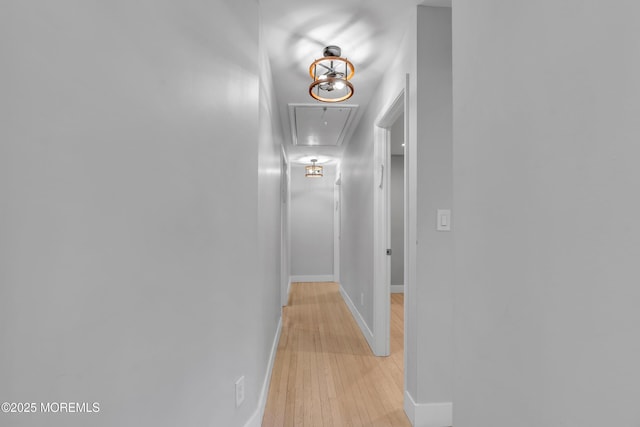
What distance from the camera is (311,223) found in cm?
642

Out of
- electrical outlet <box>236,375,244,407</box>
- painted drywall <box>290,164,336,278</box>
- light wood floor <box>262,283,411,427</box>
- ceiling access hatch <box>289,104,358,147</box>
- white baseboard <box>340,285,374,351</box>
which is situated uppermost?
ceiling access hatch <box>289,104,358,147</box>

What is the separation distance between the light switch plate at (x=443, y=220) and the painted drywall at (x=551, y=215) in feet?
3.01

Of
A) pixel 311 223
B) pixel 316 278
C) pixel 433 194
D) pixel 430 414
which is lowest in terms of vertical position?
pixel 316 278

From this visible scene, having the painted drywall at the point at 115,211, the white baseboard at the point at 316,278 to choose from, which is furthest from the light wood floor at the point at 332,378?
the white baseboard at the point at 316,278

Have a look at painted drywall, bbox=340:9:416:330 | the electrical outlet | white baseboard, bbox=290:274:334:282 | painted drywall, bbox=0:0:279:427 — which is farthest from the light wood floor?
white baseboard, bbox=290:274:334:282

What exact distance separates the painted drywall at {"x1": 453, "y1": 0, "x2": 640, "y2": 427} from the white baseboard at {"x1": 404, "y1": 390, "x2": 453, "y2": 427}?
101 cm

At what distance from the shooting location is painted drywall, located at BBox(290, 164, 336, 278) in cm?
634

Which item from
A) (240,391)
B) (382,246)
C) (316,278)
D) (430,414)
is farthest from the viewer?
(316,278)

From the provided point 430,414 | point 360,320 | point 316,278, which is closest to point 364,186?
point 360,320

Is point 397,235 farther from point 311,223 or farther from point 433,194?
point 433,194

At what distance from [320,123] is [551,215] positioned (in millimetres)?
3260

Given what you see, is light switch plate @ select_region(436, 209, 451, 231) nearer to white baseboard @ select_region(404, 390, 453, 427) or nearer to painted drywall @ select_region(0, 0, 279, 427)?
white baseboard @ select_region(404, 390, 453, 427)

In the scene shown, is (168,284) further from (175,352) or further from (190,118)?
(190,118)

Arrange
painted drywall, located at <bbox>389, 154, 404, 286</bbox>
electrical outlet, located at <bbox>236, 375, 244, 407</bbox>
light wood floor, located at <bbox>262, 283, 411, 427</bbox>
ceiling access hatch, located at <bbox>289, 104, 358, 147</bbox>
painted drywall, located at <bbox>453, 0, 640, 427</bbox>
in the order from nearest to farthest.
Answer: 1. painted drywall, located at <bbox>453, 0, 640, 427</bbox>
2. electrical outlet, located at <bbox>236, 375, 244, 407</bbox>
3. light wood floor, located at <bbox>262, 283, 411, 427</bbox>
4. ceiling access hatch, located at <bbox>289, 104, 358, 147</bbox>
5. painted drywall, located at <bbox>389, 154, 404, 286</bbox>
